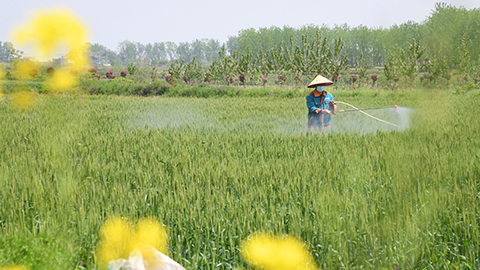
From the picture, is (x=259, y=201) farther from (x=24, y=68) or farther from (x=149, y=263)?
(x=24, y=68)

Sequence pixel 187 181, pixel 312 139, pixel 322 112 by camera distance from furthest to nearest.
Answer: pixel 322 112 < pixel 312 139 < pixel 187 181

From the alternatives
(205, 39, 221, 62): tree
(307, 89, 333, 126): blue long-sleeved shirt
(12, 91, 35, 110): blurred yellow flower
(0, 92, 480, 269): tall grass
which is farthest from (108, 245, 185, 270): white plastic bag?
(205, 39, 221, 62): tree

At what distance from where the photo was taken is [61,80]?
949 millimetres

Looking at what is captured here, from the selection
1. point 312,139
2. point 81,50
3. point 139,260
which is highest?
point 81,50

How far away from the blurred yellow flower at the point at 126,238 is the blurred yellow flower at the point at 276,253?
48cm

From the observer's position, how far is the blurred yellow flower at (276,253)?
1778 mm

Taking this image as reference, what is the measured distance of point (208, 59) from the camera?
441 feet

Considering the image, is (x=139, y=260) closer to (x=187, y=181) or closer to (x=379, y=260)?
Result: (x=379, y=260)

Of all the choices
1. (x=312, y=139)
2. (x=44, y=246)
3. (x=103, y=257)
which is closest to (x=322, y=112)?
(x=312, y=139)

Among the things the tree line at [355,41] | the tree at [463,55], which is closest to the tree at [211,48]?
the tree line at [355,41]

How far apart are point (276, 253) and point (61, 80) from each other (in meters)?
1.36

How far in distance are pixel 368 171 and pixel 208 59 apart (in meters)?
135

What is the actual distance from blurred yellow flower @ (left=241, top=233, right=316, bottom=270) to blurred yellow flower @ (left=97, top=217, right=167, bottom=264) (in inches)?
18.9

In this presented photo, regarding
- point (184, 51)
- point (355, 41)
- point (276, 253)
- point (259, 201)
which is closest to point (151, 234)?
point (276, 253)
